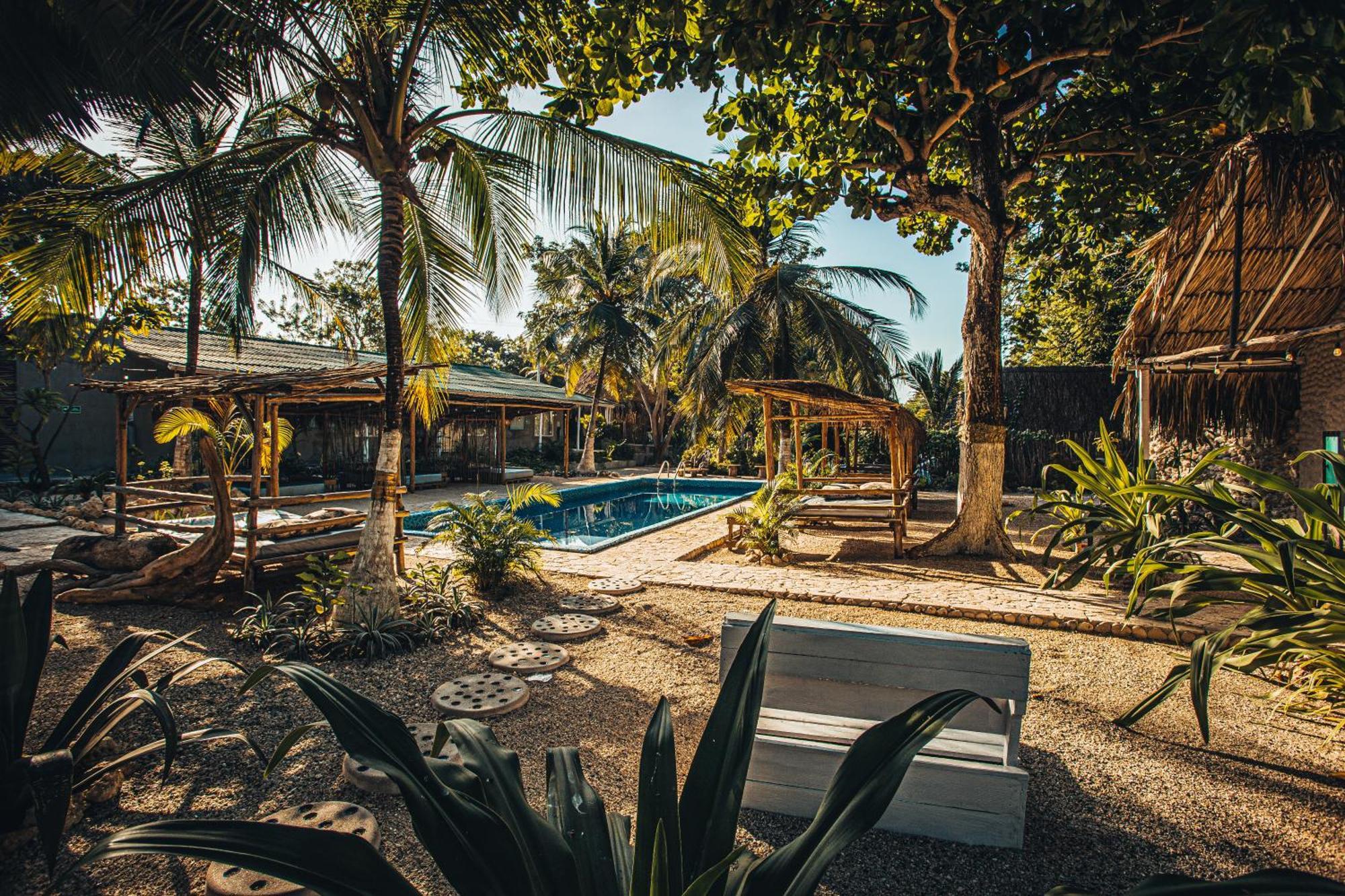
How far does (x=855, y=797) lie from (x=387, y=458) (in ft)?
14.9

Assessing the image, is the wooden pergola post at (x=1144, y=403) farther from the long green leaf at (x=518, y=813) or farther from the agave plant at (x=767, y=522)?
the long green leaf at (x=518, y=813)

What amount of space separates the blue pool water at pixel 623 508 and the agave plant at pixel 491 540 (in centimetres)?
224

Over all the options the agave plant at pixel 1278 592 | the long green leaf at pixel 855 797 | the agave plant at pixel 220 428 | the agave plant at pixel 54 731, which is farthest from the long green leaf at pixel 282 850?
the agave plant at pixel 220 428

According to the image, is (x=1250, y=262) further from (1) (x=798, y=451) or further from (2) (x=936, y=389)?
(2) (x=936, y=389)

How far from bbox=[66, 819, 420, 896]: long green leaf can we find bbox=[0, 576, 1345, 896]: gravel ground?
121 cm

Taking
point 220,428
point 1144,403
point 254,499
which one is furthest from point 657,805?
point 220,428

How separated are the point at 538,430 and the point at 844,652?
87.3 feet

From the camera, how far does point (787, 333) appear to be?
14000mm

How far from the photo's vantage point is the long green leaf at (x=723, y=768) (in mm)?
1473

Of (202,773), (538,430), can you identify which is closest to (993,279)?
(202,773)

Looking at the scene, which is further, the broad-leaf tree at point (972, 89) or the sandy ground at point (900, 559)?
the sandy ground at point (900, 559)

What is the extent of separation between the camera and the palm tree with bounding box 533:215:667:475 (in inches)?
809

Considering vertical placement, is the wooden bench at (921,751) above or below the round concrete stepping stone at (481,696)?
above

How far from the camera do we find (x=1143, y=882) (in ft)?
3.52
